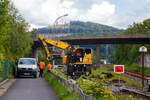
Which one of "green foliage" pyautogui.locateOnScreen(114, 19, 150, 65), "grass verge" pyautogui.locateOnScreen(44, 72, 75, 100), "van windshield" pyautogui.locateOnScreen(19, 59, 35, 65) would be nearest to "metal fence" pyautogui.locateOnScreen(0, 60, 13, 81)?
"grass verge" pyautogui.locateOnScreen(44, 72, 75, 100)

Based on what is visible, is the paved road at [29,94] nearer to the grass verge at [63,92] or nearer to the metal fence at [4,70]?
the grass verge at [63,92]

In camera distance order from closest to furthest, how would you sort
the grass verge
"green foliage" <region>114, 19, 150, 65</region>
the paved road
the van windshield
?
the grass verge
the paved road
the van windshield
"green foliage" <region>114, 19, 150, 65</region>

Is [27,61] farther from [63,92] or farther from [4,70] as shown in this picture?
[63,92]

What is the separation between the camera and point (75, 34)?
72250 millimetres

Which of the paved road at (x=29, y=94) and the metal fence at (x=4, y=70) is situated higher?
the metal fence at (x=4, y=70)

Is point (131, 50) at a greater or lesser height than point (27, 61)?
greater

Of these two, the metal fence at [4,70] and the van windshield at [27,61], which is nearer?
the metal fence at [4,70]

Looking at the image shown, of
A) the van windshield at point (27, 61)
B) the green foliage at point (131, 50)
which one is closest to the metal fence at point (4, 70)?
the van windshield at point (27, 61)

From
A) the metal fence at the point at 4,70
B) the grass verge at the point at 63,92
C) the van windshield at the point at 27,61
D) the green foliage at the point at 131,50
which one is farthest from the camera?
the green foliage at the point at 131,50

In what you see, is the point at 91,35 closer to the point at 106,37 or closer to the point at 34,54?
the point at 106,37

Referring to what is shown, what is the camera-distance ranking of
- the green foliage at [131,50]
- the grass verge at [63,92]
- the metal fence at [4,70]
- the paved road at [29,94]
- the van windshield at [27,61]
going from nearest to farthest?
the grass verge at [63,92] → the paved road at [29,94] → the metal fence at [4,70] → the van windshield at [27,61] → the green foliage at [131,50]

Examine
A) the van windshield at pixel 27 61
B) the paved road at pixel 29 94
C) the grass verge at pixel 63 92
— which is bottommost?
the paved road at pixel 29 94

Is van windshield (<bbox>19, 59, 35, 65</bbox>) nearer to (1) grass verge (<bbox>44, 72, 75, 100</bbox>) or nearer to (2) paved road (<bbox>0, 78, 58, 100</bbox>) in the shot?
(2) paved road (<bbox>0, 78, 58, 100</bbox>)

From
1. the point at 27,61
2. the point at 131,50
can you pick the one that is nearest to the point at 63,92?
the point at 27,61
